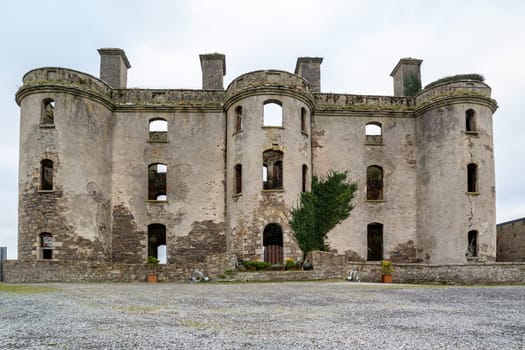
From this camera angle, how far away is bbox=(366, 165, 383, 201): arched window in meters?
27.5

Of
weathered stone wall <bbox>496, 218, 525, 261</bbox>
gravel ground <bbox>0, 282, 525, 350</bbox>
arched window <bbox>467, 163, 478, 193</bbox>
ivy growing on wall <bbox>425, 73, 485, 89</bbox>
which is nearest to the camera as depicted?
gravel ground <bbox>0, 282, 525, 350</bbox>

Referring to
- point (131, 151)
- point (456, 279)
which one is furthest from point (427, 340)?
point (131, 151)

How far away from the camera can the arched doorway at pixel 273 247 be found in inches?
935

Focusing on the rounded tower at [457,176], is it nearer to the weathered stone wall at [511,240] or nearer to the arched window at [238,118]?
the weathered stone wall at [511,240]

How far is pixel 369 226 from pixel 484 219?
5.90m

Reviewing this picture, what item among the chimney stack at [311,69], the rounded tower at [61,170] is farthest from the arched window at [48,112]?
the chimney stack at [311,69]

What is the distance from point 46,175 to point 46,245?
3775mm

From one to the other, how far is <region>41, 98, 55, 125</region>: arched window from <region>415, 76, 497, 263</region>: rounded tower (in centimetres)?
1943

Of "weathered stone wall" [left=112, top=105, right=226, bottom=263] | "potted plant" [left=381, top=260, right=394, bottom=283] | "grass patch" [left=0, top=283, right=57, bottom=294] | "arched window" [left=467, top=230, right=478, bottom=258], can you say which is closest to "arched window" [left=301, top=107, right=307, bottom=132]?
"weathered stone wall" [left=112, top=105, right=226, bottom=263]

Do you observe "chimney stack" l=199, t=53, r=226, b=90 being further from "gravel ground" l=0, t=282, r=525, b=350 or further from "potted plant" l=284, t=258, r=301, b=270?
"gravel ground" l=0, t=282, r=525, b=350

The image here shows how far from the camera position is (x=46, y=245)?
2250 centimetres

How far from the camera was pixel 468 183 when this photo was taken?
2533 cm

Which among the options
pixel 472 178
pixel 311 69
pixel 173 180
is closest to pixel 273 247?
pixel 173 180

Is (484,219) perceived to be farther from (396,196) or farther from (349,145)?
(349,145)
